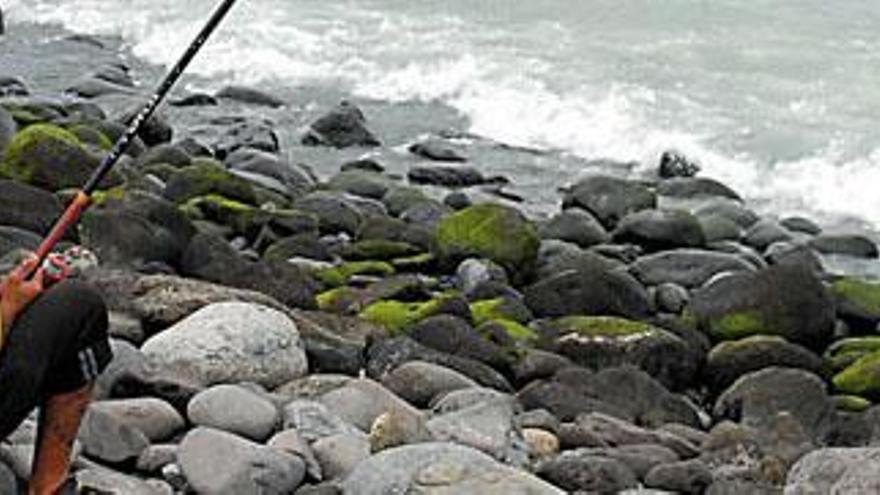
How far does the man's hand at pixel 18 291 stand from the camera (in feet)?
12.3

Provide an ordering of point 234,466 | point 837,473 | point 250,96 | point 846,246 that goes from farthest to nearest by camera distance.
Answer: point 250,96 → point 846,246 → point 837,473 → point 234,466

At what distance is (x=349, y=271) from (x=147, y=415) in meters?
5.67

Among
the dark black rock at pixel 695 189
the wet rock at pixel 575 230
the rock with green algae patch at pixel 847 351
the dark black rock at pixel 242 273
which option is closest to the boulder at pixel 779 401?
the rock with green algae patch at pixel 847 351

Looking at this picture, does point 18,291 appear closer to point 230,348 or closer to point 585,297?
point 230,348

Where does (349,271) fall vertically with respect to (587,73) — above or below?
above

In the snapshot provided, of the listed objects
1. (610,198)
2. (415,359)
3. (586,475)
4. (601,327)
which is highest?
(586,475)

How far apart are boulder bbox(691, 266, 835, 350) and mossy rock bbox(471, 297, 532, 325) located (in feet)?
3.96

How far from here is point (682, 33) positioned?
2344 cm

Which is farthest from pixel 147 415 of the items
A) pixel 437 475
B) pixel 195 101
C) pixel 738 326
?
A: pixel 195 101

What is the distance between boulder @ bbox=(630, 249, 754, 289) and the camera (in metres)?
12.5

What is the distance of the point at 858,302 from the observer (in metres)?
11.9

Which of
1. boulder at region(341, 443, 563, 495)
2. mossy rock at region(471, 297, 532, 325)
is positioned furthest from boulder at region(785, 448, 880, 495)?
mossy rock at region(471, 297, 532, 325)

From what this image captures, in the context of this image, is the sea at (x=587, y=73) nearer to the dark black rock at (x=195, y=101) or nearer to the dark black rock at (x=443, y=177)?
the dark black rock at (x=443, y=177)

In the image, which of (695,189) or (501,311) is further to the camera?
(695,189)
